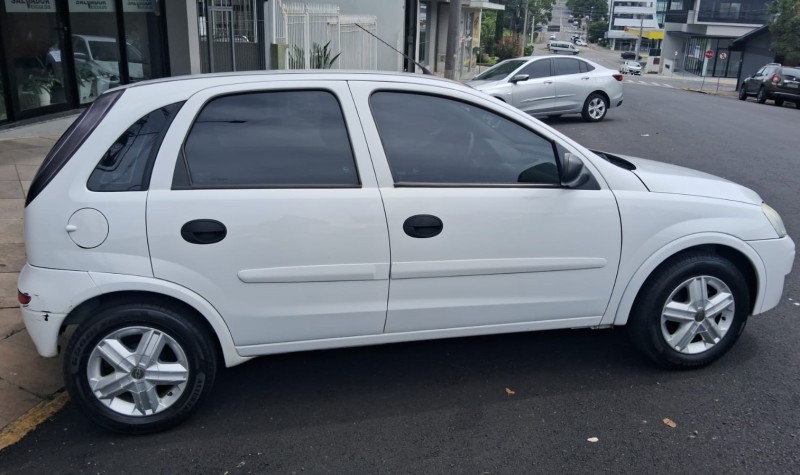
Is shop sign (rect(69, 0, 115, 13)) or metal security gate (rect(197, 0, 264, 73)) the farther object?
metal security gate (rect(197, 0, 264, 73))

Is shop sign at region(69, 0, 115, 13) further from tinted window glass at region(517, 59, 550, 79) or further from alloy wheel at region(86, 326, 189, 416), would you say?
alloy wheel at region(86, 326, 189, 416)

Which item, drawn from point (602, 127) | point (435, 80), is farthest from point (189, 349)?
point (602, 127)

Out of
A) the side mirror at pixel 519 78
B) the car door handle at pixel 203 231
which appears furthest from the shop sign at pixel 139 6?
the car door handle at pixel 203 231

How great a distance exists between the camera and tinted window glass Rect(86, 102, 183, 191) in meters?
3.43

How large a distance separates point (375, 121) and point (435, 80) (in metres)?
0.48

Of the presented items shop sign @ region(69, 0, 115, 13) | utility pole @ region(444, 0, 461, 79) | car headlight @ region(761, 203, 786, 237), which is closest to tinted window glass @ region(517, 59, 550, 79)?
utility pole @ region(444, 0, 461, 79)

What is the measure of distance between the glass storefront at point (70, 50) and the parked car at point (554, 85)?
661 centimetres

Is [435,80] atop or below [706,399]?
atop

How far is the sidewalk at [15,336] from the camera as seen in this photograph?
3.89 metres

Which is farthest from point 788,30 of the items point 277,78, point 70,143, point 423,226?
point 70,143

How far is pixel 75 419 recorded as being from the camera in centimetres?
373

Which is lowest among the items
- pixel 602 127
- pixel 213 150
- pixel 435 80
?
pixel 602 127

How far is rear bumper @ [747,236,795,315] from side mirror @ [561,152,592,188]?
3.89 feet

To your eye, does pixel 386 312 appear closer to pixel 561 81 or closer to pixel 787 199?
pixel 787 199
